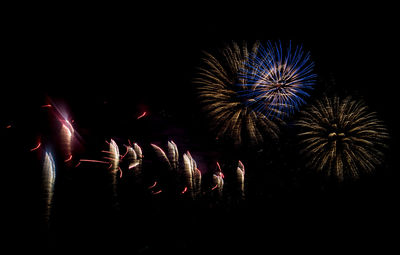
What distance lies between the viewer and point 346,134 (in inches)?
208

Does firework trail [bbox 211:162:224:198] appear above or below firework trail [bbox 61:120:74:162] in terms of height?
below

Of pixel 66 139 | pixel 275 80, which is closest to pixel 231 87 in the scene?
pixel 275 80

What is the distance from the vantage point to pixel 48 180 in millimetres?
4316

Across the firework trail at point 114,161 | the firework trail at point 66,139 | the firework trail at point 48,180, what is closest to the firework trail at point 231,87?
the firework trail at point 114,161

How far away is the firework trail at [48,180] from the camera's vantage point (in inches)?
159

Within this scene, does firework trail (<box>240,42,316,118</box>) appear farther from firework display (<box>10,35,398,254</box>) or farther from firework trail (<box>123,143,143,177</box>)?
firework trail (<box>123,143,143,177</box>)

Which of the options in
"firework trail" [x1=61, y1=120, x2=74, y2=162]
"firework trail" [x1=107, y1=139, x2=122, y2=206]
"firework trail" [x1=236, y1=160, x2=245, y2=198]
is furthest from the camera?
→ "firework trail" [x1=236, y1=160, x2=245, y2=198]

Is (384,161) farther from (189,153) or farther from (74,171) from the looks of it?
(74,171)

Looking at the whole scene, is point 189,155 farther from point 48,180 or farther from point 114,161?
point 48,180

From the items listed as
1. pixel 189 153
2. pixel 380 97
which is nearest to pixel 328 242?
pixel 189 153

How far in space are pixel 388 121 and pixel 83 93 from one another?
8876mm

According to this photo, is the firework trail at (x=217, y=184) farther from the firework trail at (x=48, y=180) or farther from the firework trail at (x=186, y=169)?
the firework trail at (x=48, y=180)

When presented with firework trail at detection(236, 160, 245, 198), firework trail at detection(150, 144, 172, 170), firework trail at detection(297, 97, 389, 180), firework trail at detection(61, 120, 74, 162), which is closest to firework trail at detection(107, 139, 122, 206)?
firework trail at detection(61, 120, 74, 162)

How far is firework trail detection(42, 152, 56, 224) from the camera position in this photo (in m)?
4.03
